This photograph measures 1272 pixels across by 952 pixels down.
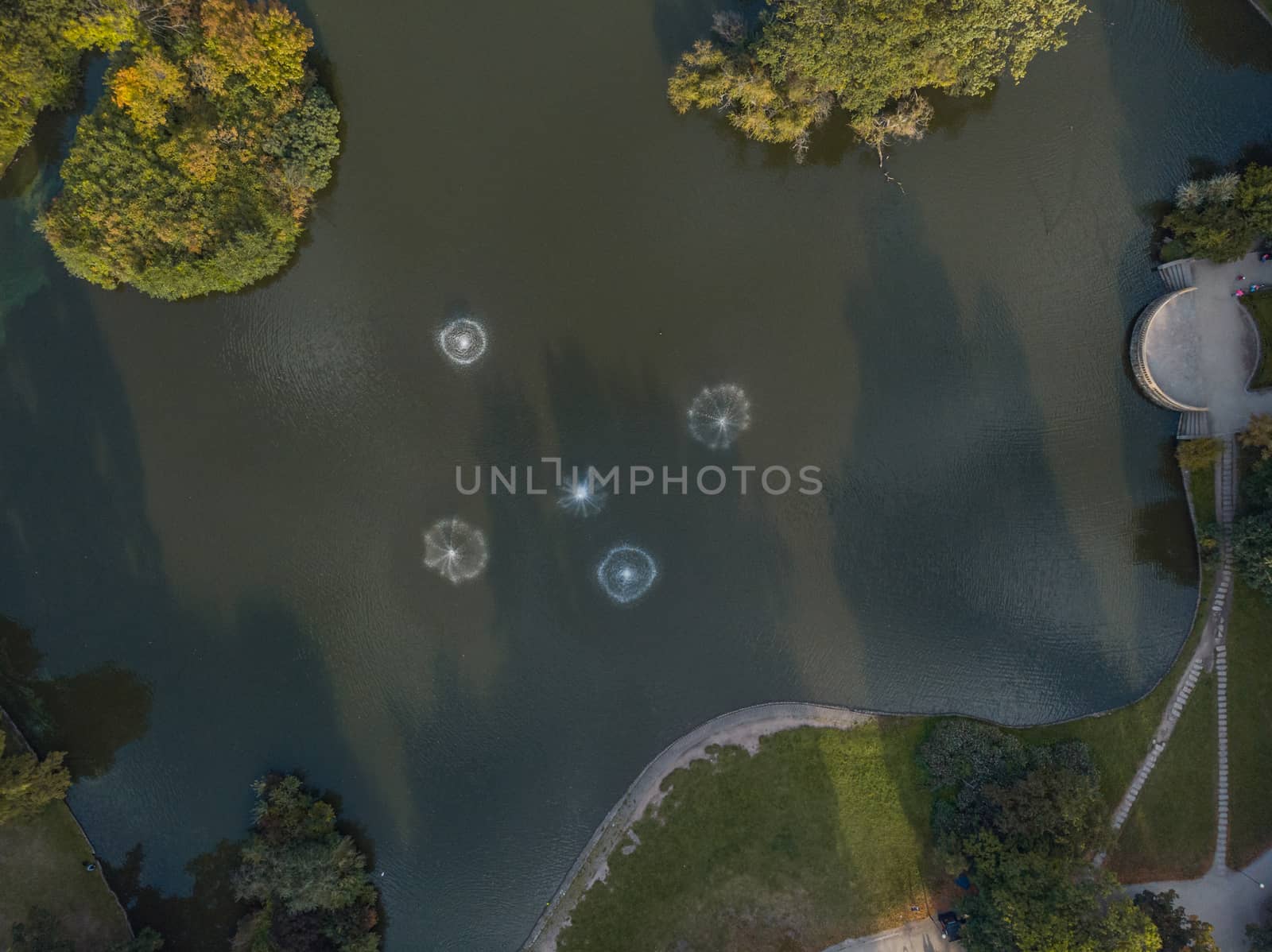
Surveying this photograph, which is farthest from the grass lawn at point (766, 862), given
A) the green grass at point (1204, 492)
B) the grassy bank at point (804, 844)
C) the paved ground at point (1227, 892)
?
the green grass at point (1204, 492)

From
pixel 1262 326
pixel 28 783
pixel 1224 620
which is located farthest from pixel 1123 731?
pixel 28 783

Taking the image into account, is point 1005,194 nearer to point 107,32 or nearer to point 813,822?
point 813,822

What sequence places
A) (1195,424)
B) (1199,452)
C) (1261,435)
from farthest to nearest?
1. (1195,424)
2. (1199,452)
3. (1261,435)

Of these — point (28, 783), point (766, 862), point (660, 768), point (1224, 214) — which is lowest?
point (766, 862)

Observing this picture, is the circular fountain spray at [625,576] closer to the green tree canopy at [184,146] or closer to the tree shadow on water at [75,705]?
the green tree canopy at [184,146]

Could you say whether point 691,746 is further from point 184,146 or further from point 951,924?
point 184,146

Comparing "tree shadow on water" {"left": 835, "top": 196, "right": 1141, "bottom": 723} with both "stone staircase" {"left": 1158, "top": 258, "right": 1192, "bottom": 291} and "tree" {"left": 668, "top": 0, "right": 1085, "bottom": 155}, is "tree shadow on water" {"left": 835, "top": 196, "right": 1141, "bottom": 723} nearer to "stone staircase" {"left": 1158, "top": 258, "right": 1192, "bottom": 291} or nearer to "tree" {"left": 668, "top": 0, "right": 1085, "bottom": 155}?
"tree" {"left": 668, "top": 0, "right": 1085, "bottom": 155}

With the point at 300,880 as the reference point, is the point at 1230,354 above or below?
above
